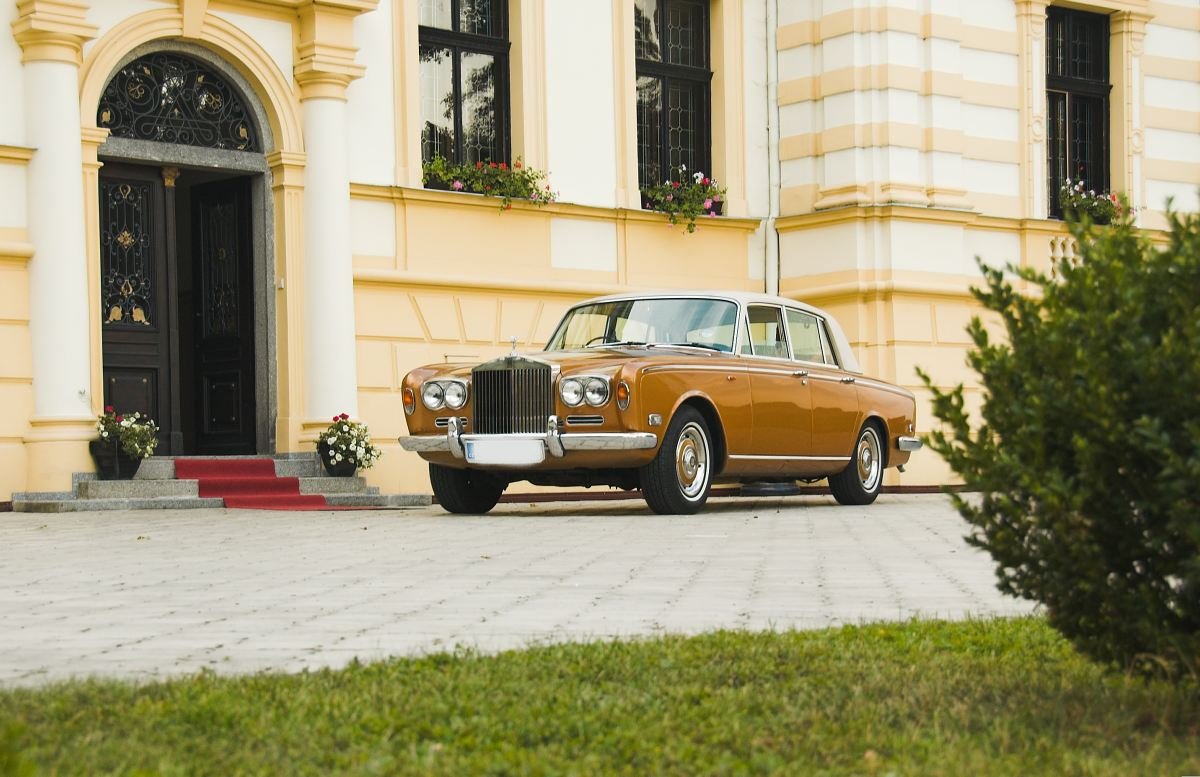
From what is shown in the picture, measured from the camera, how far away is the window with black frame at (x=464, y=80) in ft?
59.5

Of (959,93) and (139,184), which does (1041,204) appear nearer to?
(959,93)

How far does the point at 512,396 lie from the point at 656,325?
156 centimetres

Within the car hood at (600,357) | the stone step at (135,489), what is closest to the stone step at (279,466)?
the stone step at (135,489)

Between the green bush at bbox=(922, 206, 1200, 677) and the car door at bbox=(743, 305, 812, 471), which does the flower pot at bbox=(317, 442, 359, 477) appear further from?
the green bush at bbox=(922, 206, 1200, 677)

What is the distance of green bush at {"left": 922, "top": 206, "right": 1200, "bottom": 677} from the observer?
3631 millimetres

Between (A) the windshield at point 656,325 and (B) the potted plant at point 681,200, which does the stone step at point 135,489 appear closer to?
(A) the windshield at point 656,325

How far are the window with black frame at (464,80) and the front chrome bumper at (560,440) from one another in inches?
257

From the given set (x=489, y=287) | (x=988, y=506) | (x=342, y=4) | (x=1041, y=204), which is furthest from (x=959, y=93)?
(x=988, y=506)

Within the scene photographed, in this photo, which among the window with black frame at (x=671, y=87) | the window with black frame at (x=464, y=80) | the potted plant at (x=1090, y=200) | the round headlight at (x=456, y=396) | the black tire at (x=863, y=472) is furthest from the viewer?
the potted plant at (x=1090, y=200)

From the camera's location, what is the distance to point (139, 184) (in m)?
16.0

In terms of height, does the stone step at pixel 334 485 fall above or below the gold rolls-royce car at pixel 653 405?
below

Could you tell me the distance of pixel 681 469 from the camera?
1224cm

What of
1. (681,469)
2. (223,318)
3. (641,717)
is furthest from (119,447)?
(641,717)

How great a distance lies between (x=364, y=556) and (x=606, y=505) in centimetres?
646
